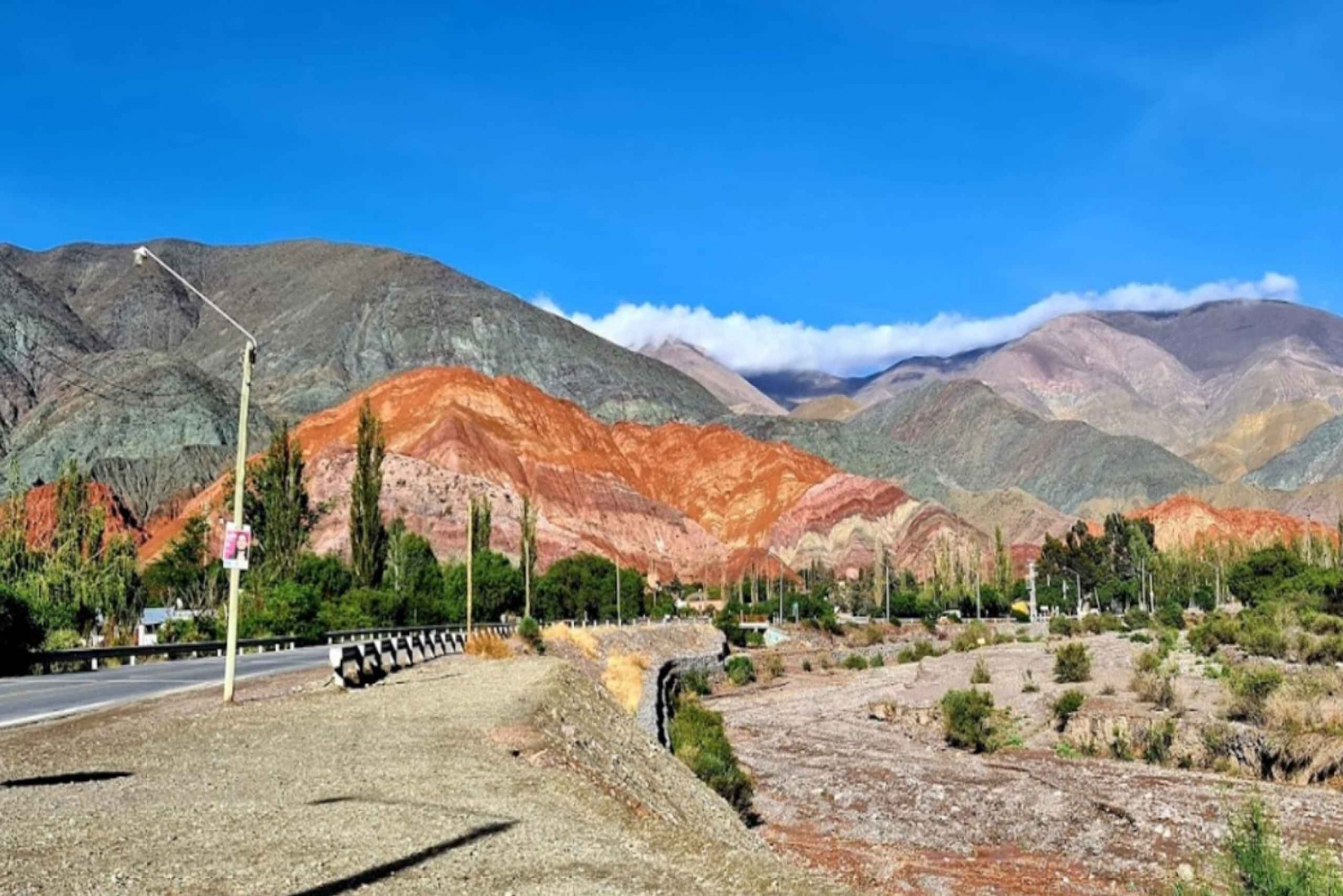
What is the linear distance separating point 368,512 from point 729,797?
54.8 m

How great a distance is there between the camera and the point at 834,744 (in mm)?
40000

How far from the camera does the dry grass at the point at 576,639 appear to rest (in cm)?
5903

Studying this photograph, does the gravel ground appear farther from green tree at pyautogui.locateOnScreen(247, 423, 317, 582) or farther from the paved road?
green tree at pyautogui.locateOnScreen(247, 423, 317, 582)

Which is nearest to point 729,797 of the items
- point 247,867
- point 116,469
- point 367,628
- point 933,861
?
point 933,861

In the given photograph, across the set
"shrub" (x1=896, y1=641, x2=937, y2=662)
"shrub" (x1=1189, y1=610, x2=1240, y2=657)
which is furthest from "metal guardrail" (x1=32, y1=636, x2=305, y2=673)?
"shrub" (x1=1189, y1=610, x2=1240, y2=657)

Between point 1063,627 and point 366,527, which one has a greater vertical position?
point 366,527

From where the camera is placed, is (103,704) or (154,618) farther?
(154,618)

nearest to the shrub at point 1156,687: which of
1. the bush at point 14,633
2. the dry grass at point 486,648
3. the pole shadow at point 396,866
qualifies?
the dry grass at point 486,648

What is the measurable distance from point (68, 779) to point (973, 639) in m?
76.8

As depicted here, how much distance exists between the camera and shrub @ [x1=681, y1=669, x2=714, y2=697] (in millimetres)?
58134

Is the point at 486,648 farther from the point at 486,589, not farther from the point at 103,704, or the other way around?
the point at 486,589

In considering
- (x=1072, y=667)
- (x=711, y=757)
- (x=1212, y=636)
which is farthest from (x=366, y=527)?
(x=711, y=757)

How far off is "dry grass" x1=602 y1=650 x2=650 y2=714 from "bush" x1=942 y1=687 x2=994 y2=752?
9666mm

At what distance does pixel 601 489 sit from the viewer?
167 m
